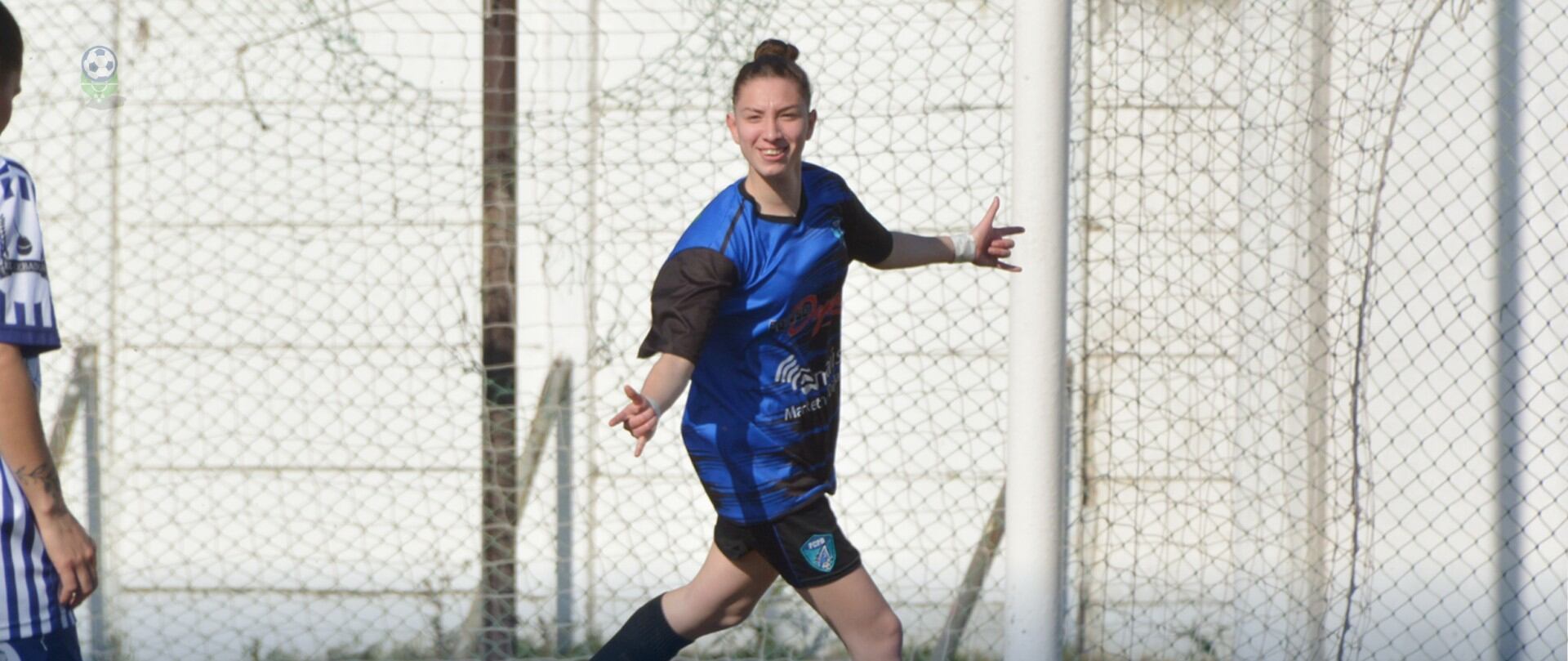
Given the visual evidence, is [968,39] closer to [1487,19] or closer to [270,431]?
[1487,19]

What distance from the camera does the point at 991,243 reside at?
137 inches

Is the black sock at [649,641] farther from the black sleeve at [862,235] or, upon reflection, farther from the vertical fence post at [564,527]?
the vertical fence post at [564,527]

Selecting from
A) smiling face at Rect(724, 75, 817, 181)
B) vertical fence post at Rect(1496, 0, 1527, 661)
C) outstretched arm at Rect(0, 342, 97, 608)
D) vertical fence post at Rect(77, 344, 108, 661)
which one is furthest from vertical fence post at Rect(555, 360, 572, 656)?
vertical fence post at Rect(1496, 0, 1527, 661)

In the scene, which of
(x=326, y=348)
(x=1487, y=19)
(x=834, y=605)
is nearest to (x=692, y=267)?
(x=834, y=605)

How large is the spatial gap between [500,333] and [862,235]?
1967mm

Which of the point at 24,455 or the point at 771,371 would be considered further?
the point at 771,371

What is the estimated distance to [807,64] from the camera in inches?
185

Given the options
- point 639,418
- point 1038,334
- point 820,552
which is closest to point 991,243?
point 1038,334

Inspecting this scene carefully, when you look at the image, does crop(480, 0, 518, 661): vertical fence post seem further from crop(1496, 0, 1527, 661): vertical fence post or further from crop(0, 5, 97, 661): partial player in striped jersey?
crop(1496, 0, 1527, 661): vertical fence post

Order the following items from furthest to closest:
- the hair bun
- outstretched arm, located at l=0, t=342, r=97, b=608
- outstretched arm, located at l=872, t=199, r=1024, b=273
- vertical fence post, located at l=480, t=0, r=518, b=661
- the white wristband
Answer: vertical fence post, located at l=480, t=0, r=518, b=661 < the white wristband < outstretched arm, located at l=872, t=199, r=1024, b=273 < the hair bun < outstretched arm, located at l=0, t=342, r=97, b=608

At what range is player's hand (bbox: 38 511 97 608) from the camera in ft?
6.59

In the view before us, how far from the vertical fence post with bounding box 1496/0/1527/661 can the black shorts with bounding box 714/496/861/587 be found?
2514mm

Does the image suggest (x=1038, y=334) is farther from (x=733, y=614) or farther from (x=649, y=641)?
(x=649, y=641)

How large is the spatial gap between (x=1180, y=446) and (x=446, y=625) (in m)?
2.54
